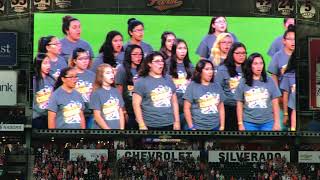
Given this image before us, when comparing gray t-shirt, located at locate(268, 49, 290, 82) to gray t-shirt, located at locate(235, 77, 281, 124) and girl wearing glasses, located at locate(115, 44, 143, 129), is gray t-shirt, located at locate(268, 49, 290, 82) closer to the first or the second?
gray t-shirt, located at locate(235, 77, 281, 124)

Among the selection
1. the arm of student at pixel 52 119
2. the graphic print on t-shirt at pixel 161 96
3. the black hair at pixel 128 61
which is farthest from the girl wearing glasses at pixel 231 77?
the arm of student at pixel 52 119

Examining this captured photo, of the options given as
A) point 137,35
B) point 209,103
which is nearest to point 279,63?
point 209,103

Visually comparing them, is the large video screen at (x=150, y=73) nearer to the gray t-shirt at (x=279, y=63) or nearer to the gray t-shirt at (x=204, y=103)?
the gray t-shirt at (x=204, y=103)

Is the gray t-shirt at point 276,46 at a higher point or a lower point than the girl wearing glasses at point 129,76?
higher

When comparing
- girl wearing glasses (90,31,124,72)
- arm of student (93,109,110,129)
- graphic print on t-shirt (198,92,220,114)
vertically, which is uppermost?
girl wearing glasses (90,31,124,72)

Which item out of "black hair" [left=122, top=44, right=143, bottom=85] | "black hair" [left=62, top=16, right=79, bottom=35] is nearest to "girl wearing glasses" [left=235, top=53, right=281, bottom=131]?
"black hair" [left=122, top=44, right=143, bottom=85]

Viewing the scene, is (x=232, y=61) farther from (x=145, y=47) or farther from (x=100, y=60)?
(x=100, y=60)

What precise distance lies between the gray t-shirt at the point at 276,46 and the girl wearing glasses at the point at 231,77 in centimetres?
136

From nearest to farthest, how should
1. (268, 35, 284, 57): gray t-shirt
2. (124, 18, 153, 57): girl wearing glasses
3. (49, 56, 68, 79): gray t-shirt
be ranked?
1. (49, 56, 68, 79): gray t-shirt
2. (124, 18, 153, 57): girl wearing glasses
3. (268, 35, 284, 57): gray t-shirt

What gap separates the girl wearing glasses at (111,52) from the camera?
35.1 m

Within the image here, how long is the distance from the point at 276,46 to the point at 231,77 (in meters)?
2.90

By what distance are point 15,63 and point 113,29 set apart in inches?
215

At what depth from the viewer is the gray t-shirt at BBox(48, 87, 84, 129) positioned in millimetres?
34656

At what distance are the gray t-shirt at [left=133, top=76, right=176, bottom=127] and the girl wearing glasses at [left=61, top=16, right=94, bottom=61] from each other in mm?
3135
